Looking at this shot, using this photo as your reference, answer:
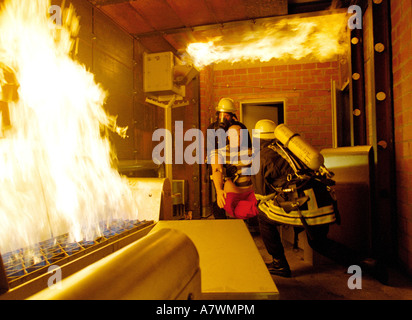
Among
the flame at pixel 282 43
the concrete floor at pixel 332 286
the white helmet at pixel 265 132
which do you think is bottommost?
the concrete floor at pixel 332 286

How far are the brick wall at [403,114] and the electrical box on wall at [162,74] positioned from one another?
298 cm

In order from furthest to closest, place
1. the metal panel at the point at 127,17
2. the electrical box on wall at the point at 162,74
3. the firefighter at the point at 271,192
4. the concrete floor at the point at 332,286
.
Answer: the electrical box on wall at the point at 162,74, the metal panel at the point at 127,17, the firefighter at the point at 271,192, the concrete floor at the point at 332,286

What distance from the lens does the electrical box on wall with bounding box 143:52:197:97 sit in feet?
14.2

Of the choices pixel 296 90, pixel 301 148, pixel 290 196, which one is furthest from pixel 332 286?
pixel 296 90

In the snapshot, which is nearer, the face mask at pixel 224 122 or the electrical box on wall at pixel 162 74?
the electrical box on wall at pixel 162 74

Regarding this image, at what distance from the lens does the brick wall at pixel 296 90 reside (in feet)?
19.8

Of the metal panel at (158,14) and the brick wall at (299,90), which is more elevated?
the metal panel at (158,14)

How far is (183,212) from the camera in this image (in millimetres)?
5285

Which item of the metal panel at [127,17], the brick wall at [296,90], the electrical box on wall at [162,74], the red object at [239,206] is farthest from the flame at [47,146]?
the brick wall at [296,90]

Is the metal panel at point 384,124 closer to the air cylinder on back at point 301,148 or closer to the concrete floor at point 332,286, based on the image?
the concrete floor at point 332,286

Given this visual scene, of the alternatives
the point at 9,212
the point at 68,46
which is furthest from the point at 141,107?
the point at 9,212
